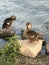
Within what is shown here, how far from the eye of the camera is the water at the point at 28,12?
1417cm

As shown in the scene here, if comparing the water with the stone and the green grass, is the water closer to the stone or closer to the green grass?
the stone

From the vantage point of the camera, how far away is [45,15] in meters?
15.5

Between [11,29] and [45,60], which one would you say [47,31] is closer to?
[11,29]

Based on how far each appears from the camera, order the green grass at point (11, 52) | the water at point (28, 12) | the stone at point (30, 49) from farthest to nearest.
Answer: the water at point (28, 12), the stone at point (30, 49), the green grass at point (11, 52)

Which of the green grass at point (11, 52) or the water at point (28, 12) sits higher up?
the water at point (28, 12)

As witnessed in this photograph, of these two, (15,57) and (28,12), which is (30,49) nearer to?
(15,57)

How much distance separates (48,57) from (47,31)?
321cm

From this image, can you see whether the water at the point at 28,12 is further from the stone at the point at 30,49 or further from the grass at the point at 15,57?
the grass at the point at 15,57

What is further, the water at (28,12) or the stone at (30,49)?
the water at (28,12)

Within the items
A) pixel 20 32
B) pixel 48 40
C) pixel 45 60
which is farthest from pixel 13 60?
pixel 20 32

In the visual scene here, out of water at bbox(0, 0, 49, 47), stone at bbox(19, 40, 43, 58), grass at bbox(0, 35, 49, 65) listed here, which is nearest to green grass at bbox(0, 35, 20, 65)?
grass at bbox(0, 35, 49, 65)

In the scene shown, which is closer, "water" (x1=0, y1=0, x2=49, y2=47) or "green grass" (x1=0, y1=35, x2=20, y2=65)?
"green grass" (x1=0, y1=35, x2=20, y2=65)

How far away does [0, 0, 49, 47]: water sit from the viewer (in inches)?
558

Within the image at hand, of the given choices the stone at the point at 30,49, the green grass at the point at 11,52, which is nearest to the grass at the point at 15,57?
the green grass at the point at 11,52
